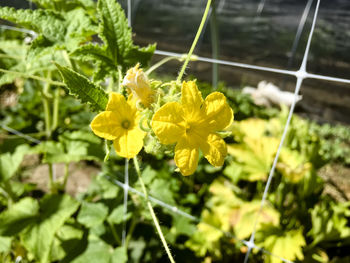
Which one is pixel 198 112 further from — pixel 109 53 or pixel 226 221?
pixel 226 221

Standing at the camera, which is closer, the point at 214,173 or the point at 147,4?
the point at 214,173

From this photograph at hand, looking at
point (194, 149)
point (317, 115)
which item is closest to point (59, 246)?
point (194, 149)

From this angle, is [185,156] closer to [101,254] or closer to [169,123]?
[169,123]

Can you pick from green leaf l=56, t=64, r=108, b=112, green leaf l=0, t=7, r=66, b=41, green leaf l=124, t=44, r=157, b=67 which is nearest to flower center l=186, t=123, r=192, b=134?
green leaf l=56, t=64, r=108, b=112

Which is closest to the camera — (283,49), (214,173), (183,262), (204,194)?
(183,262)

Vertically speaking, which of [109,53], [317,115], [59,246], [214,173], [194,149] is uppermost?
[109,53]

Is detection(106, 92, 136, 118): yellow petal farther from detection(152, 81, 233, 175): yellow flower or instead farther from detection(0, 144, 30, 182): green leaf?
detection(0, 144, 30, 182): green leaf

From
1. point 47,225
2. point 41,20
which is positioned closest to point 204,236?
point 47,225
